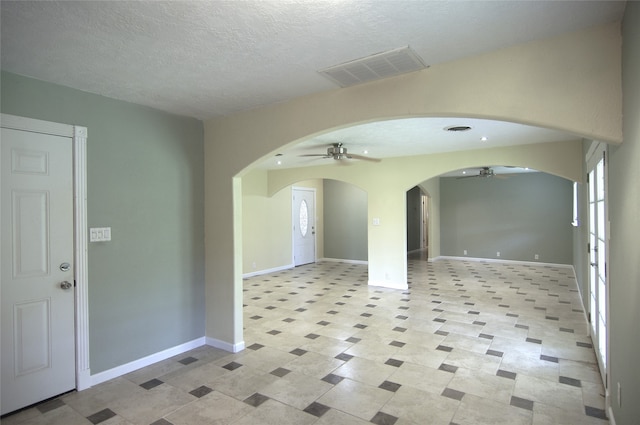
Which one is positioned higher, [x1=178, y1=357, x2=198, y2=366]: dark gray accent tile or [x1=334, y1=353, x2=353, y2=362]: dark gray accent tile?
[x1=178, y1=357, x2=198, y2=366]: dark gray accent tile

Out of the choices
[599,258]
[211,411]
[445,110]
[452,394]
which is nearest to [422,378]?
[452,394]

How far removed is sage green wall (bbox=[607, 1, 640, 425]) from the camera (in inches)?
63.5

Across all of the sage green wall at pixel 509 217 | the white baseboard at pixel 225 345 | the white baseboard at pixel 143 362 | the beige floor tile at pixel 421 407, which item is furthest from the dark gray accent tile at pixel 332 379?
the sage green wall at pixel 509 217

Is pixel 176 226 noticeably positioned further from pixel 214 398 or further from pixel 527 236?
pixel 527 236

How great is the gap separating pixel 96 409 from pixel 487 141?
5760 millimetres

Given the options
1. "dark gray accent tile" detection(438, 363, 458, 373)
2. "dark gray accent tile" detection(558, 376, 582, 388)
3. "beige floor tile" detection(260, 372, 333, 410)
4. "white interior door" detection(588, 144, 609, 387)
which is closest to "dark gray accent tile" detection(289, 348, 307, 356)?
"beige floor tile" detection(260, 372, 333, 410)

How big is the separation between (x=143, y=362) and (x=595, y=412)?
13.2ft

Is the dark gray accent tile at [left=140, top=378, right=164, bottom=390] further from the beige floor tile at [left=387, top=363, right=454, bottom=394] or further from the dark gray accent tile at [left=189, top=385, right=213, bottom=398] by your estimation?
the beige floor tile at [left=387, top=363, right=454, bottom=394]

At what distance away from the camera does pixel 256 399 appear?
2912mm

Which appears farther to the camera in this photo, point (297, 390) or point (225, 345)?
point (225, 345)

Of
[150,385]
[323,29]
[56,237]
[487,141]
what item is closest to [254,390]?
[150,385]

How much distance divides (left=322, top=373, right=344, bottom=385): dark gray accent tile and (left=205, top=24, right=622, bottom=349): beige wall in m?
1.20

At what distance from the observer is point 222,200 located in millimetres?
4027

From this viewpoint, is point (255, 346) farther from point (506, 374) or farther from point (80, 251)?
point (506, 374)
